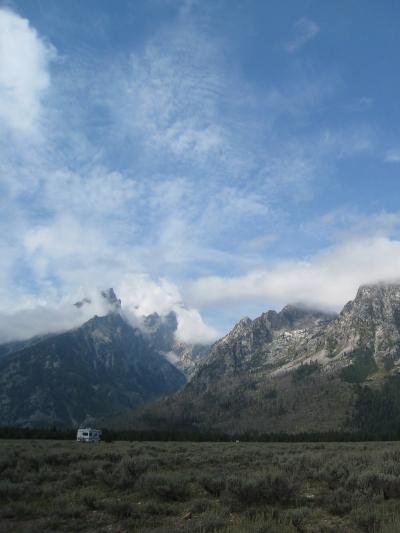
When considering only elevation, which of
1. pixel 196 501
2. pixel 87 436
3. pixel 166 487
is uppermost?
pixel 166 487

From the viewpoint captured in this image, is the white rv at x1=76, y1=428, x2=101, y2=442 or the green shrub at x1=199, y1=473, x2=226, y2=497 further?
the white rv at x1=76, y1=428, x2=101, y2=442

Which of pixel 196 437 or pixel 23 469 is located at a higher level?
pixel 23 469

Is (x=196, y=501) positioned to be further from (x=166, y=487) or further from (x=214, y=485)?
(x=214, y=485)

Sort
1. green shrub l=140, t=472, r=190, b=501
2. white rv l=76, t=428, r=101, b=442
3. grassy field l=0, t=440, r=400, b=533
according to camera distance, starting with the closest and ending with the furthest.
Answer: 1. grassy field l=0, t=440, r=400, b=533
2. green shrub l=140, t=472, r=190, b=501
3. white rv l=76, t=428, r=101, b=442

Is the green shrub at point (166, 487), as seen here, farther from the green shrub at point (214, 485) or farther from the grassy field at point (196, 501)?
the green shrub at point (214, 485)

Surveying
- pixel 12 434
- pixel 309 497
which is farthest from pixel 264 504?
pixel 12 434

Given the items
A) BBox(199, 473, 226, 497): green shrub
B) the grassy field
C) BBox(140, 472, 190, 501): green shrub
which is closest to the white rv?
the grassy field

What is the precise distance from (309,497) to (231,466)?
35.3 ft

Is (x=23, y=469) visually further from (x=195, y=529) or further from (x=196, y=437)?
(x=196, y=437)

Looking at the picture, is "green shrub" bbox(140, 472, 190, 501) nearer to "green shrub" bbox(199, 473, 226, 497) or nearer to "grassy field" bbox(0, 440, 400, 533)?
"grassy field" bbox(0, 440, 400, 533)

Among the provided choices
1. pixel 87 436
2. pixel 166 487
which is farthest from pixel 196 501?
pixel 87 436

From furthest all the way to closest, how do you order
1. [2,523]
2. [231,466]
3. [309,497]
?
1. [231,466]
2. [309,497]
3. [2,523]

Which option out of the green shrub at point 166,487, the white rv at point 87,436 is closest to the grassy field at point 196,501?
the green shrub at point 166,487

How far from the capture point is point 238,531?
34.8ft
